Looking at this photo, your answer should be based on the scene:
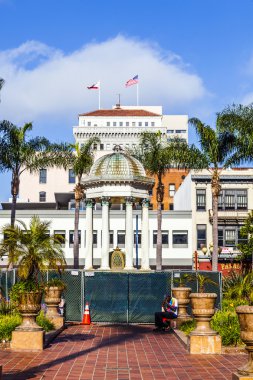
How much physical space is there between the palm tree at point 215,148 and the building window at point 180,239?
1785 centimetres

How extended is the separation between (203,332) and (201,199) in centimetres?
4247

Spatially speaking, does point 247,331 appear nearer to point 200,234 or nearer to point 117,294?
point 117,294

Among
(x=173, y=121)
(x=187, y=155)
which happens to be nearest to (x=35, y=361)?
A: (x=187, y=155)

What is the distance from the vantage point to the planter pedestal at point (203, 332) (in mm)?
17297

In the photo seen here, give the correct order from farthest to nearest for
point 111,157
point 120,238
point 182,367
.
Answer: point 120,238, point 111,157, point 182,367

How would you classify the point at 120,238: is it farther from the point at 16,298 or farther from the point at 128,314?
the point at 16,298

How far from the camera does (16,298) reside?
1830cm

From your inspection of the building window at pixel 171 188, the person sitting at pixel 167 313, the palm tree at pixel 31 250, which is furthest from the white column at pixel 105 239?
the building window at pixel 171 188

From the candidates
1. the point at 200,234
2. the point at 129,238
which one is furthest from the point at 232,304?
the point at 200,234

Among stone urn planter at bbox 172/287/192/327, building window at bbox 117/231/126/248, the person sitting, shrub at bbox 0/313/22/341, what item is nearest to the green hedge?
the person sitting

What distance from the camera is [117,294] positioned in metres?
27.3

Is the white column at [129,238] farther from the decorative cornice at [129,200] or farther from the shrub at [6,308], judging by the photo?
the shrub at [6,308]

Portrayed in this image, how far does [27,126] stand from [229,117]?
14.2 meters

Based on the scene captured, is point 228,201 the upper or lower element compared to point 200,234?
upper
